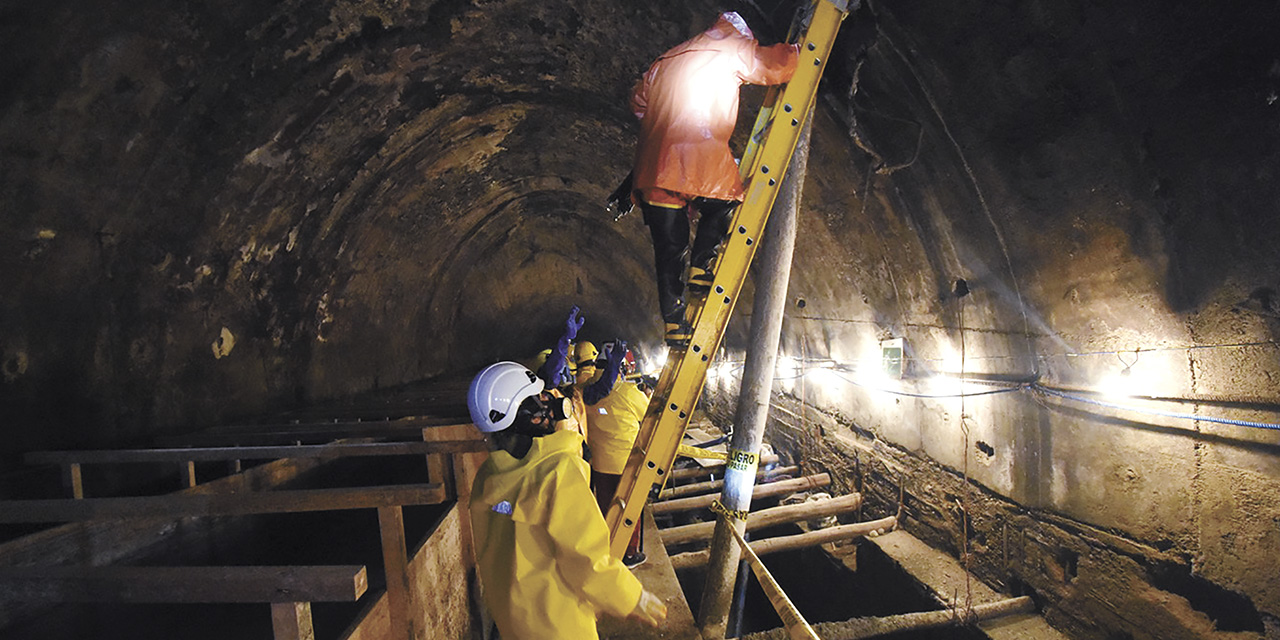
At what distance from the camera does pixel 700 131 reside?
2992 mm

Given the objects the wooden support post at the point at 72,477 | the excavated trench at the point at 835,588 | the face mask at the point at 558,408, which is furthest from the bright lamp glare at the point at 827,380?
the wooden support post at the point at 72,477

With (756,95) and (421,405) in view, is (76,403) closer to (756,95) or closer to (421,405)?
(421,405)

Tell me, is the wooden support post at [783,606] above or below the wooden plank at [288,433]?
below

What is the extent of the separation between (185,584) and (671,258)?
2.62 meters

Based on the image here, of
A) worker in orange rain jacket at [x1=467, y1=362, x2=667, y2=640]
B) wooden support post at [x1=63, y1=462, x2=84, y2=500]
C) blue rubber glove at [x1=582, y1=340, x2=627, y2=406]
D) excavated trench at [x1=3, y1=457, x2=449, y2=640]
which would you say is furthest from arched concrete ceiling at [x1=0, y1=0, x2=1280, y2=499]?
worker in orange rain jacket at [x1=467, y1=362, x2=667, y2=640]

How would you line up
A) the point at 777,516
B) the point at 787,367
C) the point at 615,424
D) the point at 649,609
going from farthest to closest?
1. the point at 787,367
2. the point at 777,516
3. the point at 615,424
4. the point at 649,609

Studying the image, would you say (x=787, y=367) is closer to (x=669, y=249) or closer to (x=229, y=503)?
(x=669, y=249)

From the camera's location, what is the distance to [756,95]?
4578 mm

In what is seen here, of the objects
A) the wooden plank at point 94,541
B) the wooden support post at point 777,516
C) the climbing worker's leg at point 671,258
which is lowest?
the wooden support post at point 777,516

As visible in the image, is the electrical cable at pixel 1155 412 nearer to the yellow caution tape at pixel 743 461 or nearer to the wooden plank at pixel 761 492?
the yellow caution tape at pixel 743 461

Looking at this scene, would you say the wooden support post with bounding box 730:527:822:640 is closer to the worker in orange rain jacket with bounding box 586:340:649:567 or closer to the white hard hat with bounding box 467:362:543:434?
the white hard hat with bounding box 467:362:543:434

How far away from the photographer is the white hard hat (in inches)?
93.6

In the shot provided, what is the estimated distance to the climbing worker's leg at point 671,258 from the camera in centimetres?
319

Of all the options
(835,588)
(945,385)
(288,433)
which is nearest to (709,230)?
(945,385)
